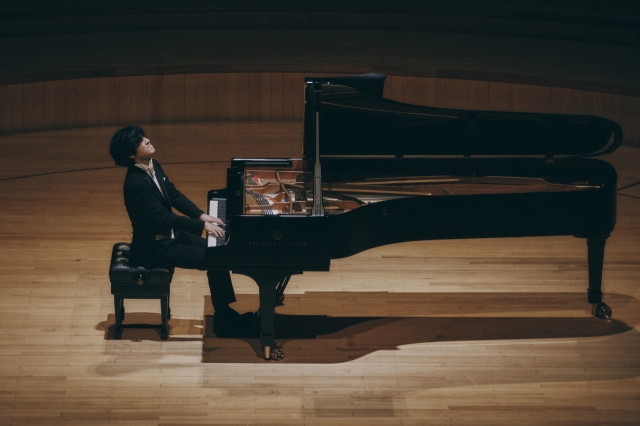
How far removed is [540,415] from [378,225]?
3.14 ft

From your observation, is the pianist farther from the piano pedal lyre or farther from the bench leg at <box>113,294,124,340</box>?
the piano pedal lyre

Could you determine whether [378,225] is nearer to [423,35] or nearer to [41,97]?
[41,97]

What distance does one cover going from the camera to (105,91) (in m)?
6.84

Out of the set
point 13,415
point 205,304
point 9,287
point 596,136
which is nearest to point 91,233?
point 9,287

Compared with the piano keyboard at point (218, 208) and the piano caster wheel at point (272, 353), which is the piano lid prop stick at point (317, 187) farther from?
the piano caster wheel at point (272, 353)

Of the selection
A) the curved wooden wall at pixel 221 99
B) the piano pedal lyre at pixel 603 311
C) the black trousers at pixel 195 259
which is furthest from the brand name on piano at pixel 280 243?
the curved wooden wall at pixel 221 99

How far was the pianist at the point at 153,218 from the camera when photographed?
369cm

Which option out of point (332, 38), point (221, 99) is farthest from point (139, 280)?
point (332, 38)

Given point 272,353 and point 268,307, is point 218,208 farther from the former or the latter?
point 272,353

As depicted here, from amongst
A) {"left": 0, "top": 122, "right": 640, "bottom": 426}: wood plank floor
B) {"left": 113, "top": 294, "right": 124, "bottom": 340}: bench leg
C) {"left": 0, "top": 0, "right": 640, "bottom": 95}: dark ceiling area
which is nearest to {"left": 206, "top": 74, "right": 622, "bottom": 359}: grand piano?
{"left": 0, "top": 122, "right": 640, "bottom": 426}: wood plank floor

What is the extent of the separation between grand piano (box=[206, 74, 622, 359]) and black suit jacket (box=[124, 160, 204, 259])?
0.62ft

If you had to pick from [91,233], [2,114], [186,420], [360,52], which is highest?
[360,52]

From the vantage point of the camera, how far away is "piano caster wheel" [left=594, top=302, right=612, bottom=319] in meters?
4.15

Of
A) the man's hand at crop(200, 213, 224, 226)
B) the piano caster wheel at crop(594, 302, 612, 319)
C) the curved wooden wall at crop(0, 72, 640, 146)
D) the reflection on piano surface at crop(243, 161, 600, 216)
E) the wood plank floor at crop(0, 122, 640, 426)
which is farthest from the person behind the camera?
the curved wooden wall at crop(0, 72, 640, 146)
